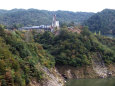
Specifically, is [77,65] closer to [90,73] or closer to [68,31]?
[90,73]

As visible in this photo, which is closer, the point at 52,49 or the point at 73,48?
the point at 73,48

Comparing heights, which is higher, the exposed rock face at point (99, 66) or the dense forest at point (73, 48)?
the dense forest at point (73, 48)

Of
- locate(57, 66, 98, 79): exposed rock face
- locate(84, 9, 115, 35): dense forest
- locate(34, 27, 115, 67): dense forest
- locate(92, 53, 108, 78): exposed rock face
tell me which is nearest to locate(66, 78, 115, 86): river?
locate(57, 66, 98, 79): exposed rock face

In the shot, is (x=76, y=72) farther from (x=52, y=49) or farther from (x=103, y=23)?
(x=103, y=23)

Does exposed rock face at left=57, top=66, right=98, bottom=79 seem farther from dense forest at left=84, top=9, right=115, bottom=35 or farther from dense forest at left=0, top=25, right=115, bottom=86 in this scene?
dense forest at left=84, top=9, right=115, bottom=35

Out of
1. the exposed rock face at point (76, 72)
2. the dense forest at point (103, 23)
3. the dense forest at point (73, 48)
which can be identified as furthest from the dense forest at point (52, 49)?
the dense forest at point (103, 23)

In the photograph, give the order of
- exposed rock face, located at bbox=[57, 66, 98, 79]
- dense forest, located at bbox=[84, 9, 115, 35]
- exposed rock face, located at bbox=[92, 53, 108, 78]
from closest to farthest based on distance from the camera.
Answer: exposed rock face, located at bbox=[57, 66, 98, 79] < exposed rock face, located at bbox=[92, 53, 108, 78] < dense forest, located at bbox=[84, 9, 115, 35]

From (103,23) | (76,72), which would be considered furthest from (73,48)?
(103,23)

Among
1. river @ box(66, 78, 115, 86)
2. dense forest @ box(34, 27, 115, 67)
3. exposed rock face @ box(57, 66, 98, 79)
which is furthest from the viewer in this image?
dense forest @ box(34, 27, 115, 67)

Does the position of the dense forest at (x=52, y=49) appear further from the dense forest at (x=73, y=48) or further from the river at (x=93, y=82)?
the river at (x=93, y=82)
